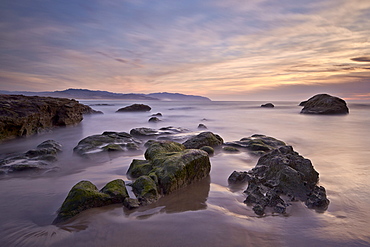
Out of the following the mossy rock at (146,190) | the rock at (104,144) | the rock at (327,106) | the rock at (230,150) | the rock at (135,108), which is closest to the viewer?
the mossy rock at (146,190)

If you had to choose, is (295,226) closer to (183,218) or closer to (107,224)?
(183,218)

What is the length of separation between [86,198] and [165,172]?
4.80 ft

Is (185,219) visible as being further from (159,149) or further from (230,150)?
(230,150)

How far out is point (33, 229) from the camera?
2.94 meters

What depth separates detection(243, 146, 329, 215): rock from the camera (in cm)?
364

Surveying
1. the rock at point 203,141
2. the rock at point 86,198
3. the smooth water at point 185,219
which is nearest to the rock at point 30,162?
the smooth water at point 185,219

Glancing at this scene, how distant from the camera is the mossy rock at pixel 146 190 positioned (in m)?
3.63

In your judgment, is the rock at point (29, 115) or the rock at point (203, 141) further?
the rock at point (29, 115)

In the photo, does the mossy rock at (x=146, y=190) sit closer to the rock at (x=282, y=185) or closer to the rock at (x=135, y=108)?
the rock at (x=282, y=185)

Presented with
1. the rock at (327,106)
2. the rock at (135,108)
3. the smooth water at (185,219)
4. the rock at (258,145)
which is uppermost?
the rock at (327,106)

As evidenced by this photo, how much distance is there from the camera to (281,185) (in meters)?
4.16

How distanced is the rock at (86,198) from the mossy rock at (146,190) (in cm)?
26

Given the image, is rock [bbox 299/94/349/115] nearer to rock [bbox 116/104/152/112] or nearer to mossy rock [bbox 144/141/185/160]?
rock [bbox 116/104/152/112]

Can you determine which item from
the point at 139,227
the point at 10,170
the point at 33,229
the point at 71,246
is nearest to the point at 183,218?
the point at 139,227
